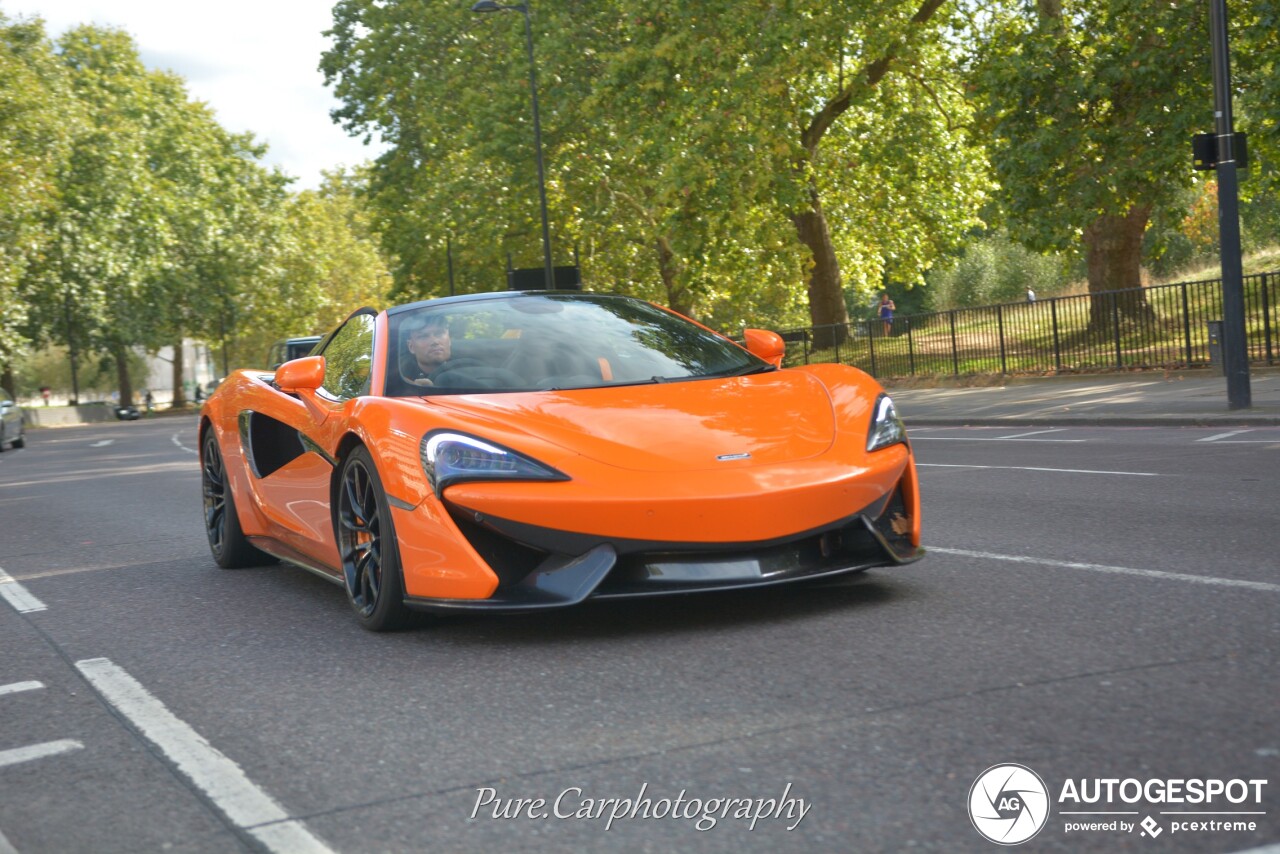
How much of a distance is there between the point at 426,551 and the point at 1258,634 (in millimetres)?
2776

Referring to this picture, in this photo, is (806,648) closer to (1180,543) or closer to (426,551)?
(426,551)

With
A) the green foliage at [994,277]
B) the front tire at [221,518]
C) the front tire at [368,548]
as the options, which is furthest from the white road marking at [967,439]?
the green foliage at [994,277]

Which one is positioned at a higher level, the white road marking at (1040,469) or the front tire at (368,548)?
the front tire at (368,548)

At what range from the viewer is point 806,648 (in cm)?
500

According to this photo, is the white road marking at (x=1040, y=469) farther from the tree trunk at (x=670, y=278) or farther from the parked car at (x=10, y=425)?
the tree trunk at (x=670, y=278)

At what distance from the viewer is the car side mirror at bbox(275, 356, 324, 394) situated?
6555 millimetres

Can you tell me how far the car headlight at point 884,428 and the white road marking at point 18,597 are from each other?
419cm

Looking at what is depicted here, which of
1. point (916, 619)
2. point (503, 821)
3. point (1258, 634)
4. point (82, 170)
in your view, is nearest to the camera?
point (503, 821)

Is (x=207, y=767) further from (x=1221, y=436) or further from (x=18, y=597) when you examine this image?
(x=1221, y=436)

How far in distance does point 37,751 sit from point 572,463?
192 centimetres

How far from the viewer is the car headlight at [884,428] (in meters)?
5.68

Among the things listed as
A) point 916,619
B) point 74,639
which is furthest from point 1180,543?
point 74,639

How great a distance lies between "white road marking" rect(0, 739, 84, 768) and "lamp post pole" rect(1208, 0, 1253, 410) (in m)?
13.7

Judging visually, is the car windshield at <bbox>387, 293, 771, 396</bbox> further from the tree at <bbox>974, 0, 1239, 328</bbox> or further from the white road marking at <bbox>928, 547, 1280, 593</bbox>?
the tree at <bbox>974, 0, 1239, 328</bbox>
